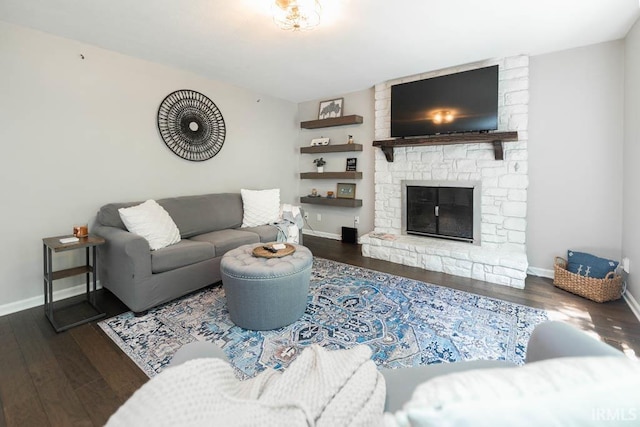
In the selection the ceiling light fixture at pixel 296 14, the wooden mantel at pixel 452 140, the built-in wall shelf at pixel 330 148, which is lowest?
the wooden mantel at pixel 452 140

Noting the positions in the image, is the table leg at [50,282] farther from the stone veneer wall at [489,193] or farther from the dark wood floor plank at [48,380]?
the stone veneer wall at [489,193]

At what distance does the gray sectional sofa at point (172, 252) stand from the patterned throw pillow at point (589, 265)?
3.21 meters

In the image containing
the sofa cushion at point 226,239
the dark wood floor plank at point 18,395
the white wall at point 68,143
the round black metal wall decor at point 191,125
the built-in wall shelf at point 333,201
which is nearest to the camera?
the dark wood floor plank at point 18,395

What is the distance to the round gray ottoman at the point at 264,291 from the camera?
214 centimetres

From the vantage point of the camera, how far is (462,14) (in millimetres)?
2377

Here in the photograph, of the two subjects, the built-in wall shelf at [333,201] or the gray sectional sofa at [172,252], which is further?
the built-in wall shelf at [333,201]

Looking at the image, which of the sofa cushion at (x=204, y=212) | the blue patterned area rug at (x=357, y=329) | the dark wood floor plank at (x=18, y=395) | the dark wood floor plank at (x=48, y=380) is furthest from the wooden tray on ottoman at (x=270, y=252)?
the dark wood floor plank at (x=18, y=395)

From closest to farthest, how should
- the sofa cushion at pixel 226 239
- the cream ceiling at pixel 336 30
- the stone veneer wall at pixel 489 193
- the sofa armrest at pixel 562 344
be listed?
the sofa armrest at pixel 562 344
the cream ceiling at pixel 336 30
the sofa cushion at pixel 226 239
the stone veneer wall at pixel 489 193

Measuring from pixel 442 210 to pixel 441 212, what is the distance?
29 millimetres

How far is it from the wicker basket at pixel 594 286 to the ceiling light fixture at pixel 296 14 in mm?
3292

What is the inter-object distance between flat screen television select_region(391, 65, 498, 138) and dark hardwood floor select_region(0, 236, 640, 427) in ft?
6.12

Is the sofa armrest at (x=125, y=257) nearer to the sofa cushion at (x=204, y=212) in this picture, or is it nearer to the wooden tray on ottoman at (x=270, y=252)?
the sofa cushion at (x=204, y=212)

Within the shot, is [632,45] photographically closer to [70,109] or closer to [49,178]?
[70,109]

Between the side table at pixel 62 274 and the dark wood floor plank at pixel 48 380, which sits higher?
the side table at pixel 62 274
